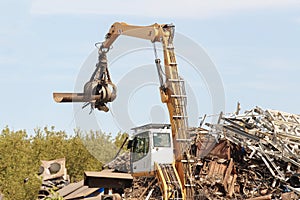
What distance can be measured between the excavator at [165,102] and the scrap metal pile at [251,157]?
7.71 feet

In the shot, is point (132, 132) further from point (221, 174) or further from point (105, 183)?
point (105, 183)

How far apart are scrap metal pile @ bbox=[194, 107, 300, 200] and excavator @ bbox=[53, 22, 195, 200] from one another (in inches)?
92.5

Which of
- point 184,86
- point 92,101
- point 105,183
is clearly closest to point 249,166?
point 184,86

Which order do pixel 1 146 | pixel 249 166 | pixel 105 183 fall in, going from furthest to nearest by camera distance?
pixel 1 146
pixel 249 166
pixel 105 183

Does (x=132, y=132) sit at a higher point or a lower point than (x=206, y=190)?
higher

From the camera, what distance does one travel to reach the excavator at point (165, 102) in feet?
57.3

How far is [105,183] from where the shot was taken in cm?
1310

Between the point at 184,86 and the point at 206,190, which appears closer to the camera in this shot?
the point at 184,86

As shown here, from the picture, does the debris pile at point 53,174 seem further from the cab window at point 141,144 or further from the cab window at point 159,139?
the cab window at point 159,139

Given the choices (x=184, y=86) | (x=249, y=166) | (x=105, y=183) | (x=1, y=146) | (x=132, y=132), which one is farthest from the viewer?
(x=1, y=146)

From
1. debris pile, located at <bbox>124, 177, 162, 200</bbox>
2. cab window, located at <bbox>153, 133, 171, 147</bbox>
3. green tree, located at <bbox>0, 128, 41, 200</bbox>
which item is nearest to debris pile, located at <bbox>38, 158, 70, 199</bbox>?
green tree, located at <bbox>0, 128, 41, 200</bbox>

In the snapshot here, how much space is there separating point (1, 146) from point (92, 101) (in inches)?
853

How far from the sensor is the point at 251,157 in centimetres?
2233

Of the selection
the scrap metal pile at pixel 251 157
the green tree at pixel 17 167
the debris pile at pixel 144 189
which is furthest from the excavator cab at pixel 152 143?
the green tree at pixel 17 167
